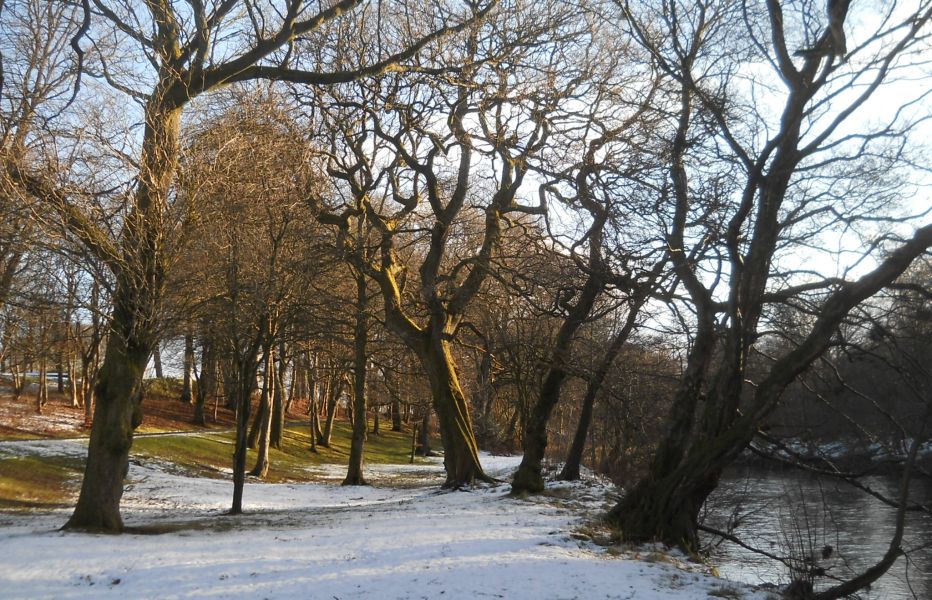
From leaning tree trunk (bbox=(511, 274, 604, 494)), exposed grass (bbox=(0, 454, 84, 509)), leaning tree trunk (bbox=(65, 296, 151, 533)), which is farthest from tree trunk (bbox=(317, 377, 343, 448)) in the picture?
leaning tree trunk (bbox=(65, 296, 151, 533))

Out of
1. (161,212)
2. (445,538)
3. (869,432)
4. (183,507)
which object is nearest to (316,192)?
(161,212)

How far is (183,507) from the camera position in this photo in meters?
17.9

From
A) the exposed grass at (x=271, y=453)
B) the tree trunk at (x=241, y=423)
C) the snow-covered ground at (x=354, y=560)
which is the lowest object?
the exposed grass at (x=271, y=453)

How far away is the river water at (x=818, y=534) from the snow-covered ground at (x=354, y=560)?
214 cm

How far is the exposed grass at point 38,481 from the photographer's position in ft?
57.8

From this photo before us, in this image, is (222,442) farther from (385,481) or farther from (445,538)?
(445,538)

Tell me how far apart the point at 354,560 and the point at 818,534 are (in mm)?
9758

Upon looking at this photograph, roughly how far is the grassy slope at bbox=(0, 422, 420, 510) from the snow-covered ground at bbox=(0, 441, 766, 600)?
18.0 ft

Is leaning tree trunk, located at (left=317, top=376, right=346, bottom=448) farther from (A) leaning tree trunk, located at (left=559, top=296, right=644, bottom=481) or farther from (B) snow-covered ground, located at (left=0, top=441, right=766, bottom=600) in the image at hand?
(B) snow-covered ground, located at (left=0, top=441, right=766, bottom=600)

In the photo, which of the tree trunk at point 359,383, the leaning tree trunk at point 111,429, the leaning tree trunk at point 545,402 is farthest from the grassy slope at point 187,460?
the leaning tree trunk at point 545,402

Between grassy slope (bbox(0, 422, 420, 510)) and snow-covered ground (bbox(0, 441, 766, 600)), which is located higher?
snow-covered ground (bbox(0, 441, 766, 600))

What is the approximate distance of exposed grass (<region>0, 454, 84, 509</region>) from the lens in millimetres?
17625

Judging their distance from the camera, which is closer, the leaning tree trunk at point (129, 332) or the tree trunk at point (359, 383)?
the leaning tree trunk at point (129, 332)

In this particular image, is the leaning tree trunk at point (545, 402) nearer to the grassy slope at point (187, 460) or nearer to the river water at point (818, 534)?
the river water at point (818, 534)
